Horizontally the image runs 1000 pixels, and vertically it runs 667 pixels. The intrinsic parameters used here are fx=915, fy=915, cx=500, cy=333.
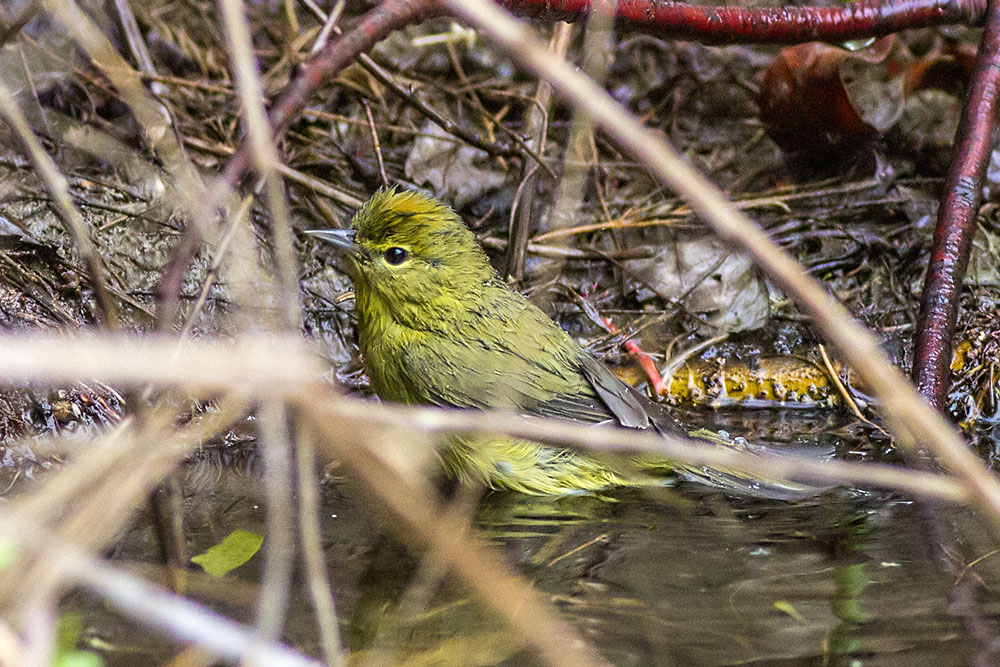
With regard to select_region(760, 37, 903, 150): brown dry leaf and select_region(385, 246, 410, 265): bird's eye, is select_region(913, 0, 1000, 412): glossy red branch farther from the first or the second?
select_region(385, 246, 410, 265): bird's eye

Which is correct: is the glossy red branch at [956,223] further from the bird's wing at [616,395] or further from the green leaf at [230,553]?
the green leaf at [230,553]

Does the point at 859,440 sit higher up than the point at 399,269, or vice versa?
the point at 399,269

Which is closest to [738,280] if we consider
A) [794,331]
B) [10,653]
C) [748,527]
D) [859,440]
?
[794,331]

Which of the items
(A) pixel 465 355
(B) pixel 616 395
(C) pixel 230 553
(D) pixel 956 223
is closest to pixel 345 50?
(A) pixel 465 355

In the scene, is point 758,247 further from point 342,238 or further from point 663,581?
point 342,238

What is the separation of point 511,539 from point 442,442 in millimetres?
688

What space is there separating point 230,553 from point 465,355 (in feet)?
4.83

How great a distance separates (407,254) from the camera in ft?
14.3

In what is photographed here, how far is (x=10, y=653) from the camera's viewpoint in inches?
51.1

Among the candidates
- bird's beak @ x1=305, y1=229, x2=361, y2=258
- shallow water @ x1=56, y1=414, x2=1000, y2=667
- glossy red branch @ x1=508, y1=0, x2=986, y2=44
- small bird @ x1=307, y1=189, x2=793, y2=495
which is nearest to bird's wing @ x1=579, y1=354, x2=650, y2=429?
small bird @ x1=307, y1=189, x2=793, y2=495

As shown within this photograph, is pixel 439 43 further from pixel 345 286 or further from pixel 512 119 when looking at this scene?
pixel 345 286

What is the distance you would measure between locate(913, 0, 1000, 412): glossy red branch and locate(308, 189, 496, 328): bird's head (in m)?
2.09

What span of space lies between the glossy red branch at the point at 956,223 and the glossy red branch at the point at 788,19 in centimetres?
31

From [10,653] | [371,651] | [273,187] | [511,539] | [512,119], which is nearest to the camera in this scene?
[10,653]
